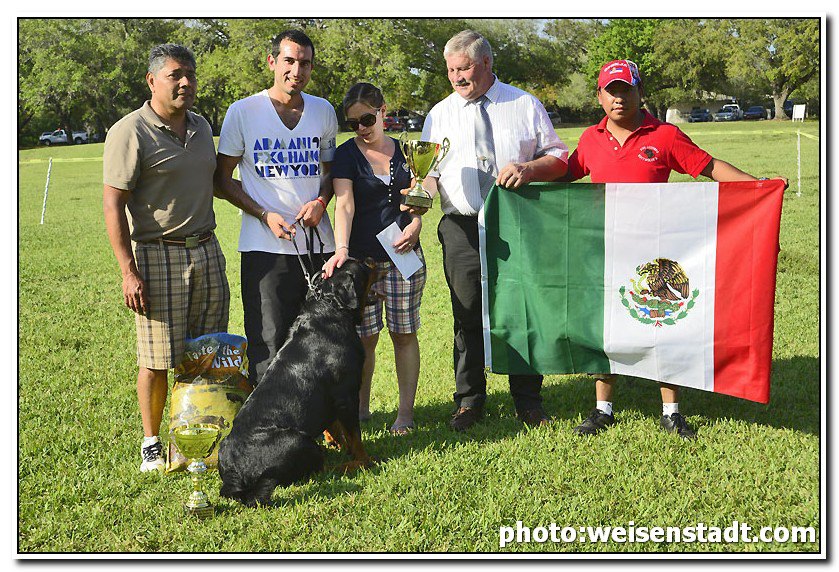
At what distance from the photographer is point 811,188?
48.6ft

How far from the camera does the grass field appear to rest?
11.3 feet

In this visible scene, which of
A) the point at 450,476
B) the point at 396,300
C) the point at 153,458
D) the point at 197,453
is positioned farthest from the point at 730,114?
the point at 197,453

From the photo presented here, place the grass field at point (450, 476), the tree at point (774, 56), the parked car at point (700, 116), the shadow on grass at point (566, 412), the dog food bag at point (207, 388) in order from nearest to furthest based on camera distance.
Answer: the grass field at point (450, 476) < the dog food bag at point (207, 388) < the shadow on grass at point (566, 412) < the tree at point (774, 56) < the parked car at point (700, 116)

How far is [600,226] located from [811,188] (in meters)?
12.6

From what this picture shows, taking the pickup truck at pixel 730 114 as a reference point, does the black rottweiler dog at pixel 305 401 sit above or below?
below

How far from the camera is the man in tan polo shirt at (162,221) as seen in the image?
12.4ft

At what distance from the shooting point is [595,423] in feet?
14.6

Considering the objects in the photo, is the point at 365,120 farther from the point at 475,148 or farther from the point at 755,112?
the point at 755,112

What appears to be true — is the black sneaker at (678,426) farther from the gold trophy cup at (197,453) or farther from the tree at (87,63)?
the tree at (87,63)

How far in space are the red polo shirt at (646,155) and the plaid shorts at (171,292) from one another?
7.30 ft

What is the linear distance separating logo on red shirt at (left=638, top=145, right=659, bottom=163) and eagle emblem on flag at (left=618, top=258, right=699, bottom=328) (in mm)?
549

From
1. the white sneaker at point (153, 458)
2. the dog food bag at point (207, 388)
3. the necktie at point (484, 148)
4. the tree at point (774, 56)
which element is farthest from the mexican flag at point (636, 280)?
the tree at point (774, 56)
